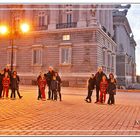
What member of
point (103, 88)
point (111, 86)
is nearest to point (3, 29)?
point (103, 88)

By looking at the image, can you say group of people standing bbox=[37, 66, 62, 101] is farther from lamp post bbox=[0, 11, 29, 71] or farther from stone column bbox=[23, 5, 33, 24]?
stone column bbox=[23, 5, 33, 24]

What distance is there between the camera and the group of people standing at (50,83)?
6118mm

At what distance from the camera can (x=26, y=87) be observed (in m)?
6.17

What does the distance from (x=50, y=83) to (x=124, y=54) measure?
157 cm

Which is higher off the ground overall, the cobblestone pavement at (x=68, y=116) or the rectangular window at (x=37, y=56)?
the rectangular window at (x=37, y=56)

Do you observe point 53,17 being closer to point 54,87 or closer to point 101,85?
point 54,87

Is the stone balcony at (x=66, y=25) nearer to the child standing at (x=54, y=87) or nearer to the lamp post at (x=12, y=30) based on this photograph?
the lamp post at (x=12, y=30)

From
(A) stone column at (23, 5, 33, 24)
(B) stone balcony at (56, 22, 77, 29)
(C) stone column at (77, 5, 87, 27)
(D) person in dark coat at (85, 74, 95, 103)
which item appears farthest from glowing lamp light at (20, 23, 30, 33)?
(D) person in dark coat at (85, 74, 95, 103)

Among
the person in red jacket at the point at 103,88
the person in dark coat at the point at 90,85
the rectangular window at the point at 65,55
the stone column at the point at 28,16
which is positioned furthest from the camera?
the rectangular window at the point at 65,55

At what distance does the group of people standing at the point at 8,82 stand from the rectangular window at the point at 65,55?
0.92 metres

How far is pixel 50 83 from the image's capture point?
256 inches

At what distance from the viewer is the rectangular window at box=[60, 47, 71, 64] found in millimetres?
6254

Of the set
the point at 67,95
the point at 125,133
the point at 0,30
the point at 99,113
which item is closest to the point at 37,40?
the point at 0,30

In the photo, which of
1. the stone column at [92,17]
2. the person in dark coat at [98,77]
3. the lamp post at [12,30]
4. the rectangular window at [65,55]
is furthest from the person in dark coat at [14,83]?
Answer: the stone column at [92,17]
